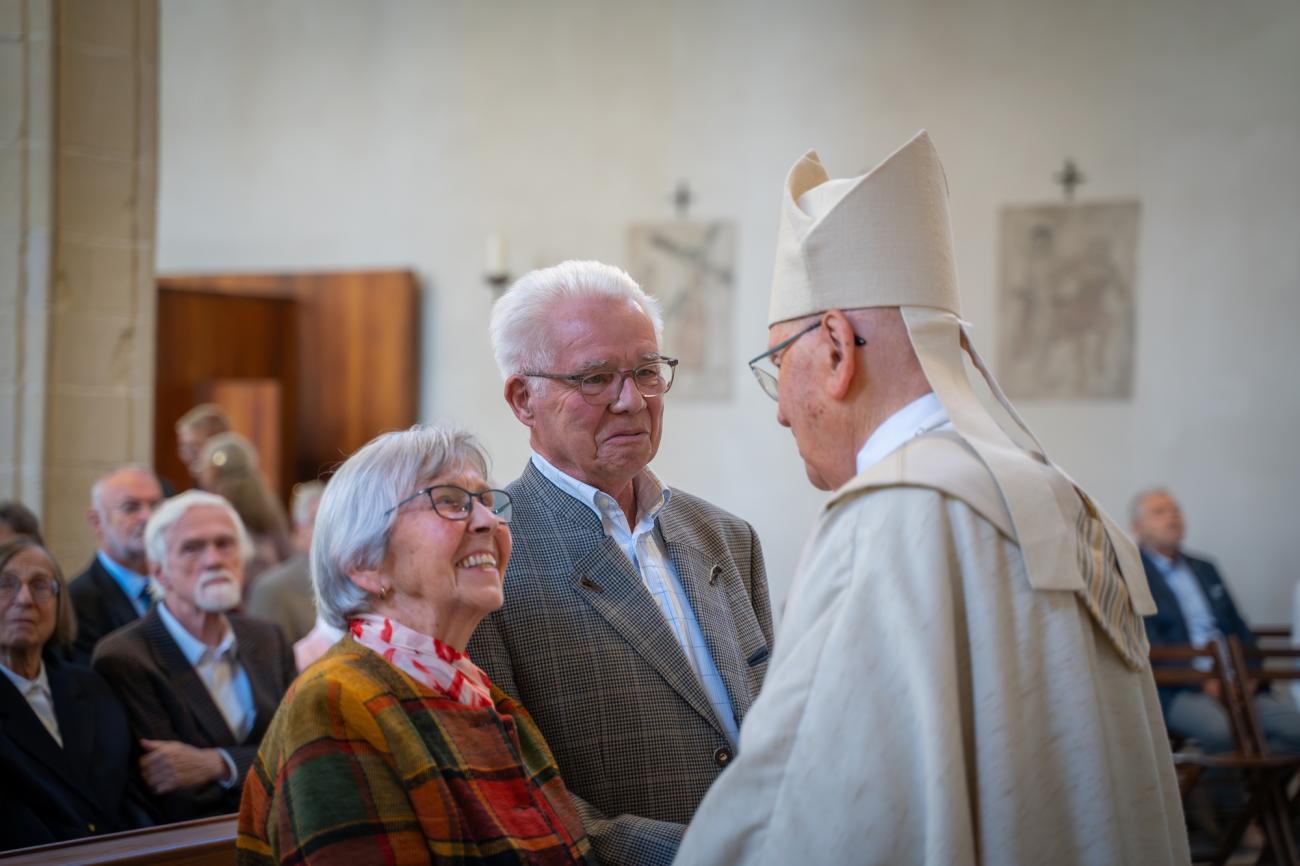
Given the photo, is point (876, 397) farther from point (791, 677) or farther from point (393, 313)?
point (393, 313)

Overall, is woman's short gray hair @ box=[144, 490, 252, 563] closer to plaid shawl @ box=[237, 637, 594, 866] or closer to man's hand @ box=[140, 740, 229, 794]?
man's hand @ box=[140, 740, 229, 794]

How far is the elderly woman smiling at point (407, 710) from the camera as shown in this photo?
1.80m

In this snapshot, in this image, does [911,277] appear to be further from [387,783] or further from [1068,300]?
[1068,300]

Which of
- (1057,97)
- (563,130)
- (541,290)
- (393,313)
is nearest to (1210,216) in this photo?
(1057,97)

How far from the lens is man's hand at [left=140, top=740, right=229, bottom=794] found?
3.52 metres

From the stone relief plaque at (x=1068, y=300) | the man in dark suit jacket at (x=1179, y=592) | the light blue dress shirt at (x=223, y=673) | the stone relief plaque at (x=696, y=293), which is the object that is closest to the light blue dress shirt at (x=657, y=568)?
the light blue dress shirt at (x=223, y=673)

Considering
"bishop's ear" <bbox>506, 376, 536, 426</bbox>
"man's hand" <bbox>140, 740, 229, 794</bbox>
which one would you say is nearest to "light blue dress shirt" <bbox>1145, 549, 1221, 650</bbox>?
"man's hand" <bbox>140, 740, 229, 794</bbox>

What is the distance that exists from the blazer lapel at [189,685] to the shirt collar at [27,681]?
0.35 metres

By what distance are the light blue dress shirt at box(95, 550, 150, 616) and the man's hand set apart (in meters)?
1.36

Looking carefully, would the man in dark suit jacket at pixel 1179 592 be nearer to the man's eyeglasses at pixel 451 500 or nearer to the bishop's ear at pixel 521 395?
the bishop's ear at pixel 521 395

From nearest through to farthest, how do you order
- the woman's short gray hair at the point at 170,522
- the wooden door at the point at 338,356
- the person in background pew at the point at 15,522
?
the woman's short gray hair at the point at 170,522 < the person in background pew at the point at 15,522 < the wooden door at the point at 338,356

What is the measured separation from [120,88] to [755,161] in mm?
4342

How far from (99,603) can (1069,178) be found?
6.04 meters

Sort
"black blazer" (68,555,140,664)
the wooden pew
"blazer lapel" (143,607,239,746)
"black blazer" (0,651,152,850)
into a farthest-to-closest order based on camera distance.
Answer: "black blazer" (68,555,140,664) → "blazer lapel" (143,607,239,746) → "black blazer" (0,651,152,850) → the wooden pew
